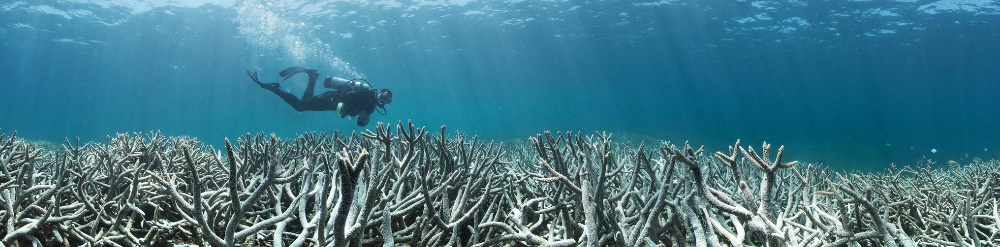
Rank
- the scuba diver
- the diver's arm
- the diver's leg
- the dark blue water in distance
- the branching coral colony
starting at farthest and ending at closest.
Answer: the dark blue water in distance < the diver's leg < the diver's arm < the scuba diver < the branching coral colony

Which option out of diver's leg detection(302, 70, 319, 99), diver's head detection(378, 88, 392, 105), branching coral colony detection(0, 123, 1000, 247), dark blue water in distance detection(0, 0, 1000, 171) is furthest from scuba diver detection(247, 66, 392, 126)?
branching coral colony detection(0, 123, 1000, 247)

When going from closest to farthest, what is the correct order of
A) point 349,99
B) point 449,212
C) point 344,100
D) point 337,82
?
point 449,212
point 344,100
point 349,99
point 337,82

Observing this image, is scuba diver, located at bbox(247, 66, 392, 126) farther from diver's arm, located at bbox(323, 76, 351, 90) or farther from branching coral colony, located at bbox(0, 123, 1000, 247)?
branching coral colony, located at bbox(0, 123, 1000, 247)

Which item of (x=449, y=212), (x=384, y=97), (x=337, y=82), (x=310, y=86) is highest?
(x=449, y=212)

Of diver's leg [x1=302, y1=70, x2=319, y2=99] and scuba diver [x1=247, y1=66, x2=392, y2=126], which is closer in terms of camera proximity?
scuba diver [x1=247, y1=66, x2=392, y2=126]

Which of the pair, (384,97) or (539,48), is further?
(539,48)

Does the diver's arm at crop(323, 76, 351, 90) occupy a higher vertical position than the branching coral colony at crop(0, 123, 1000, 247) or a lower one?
lower

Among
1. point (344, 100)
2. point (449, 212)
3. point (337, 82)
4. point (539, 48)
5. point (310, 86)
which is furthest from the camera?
point (539, 48)

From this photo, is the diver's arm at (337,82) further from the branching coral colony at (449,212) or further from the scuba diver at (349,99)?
the branching coral colony at (449,212)

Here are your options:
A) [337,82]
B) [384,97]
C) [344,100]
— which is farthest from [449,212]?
[337,82]

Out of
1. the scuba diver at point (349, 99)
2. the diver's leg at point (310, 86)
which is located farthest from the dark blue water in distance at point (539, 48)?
the diver's leg at point (310, 86)

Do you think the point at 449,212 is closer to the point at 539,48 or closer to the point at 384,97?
the point at 384,97

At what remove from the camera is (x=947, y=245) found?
217 cm

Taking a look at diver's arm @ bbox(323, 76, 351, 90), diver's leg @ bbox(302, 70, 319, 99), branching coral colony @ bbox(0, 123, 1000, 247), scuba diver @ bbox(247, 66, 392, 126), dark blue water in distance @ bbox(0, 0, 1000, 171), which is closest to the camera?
branching coral colony @ bbox(0, 123, 1000, 247)
